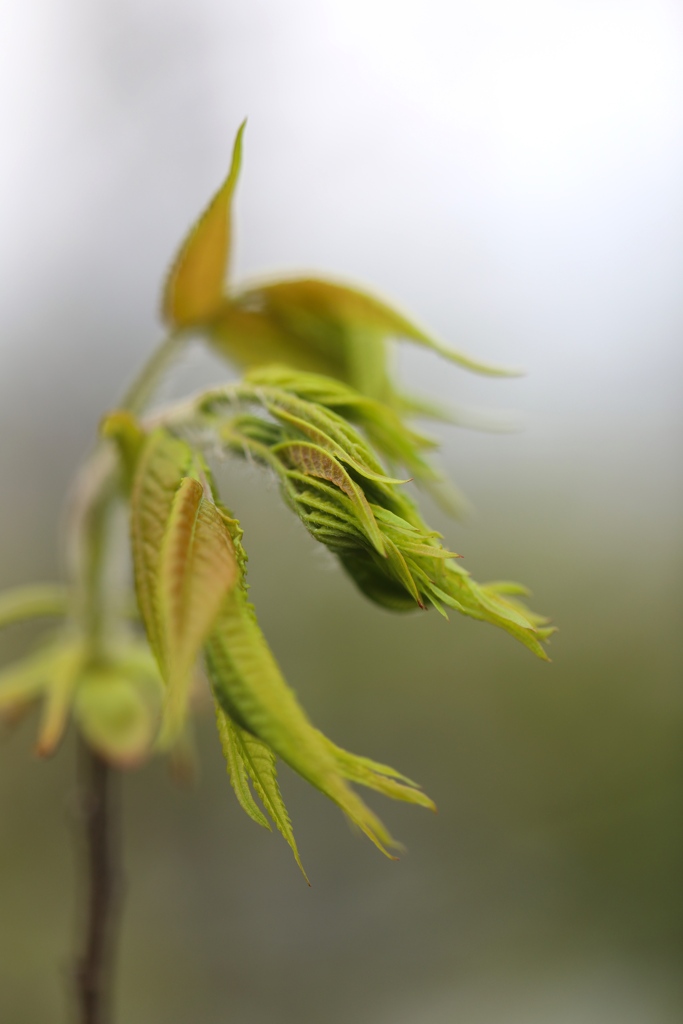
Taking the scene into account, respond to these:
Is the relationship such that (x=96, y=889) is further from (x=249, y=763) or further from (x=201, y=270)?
(x=201, y=270)

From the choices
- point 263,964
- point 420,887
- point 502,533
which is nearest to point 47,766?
point 263,964

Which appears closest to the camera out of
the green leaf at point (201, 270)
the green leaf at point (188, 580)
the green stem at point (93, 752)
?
the green leaf at point (188, 580)

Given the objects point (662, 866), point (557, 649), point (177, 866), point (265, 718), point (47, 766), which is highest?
point (265, 718)

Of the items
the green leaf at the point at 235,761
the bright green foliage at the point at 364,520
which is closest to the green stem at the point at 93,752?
the bright green foliage at the point at 364,520

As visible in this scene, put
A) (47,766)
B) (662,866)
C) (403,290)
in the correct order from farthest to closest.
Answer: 1. (403,290)
2. (662,866)
3. (47,766)

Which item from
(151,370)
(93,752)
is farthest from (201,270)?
(93,752)

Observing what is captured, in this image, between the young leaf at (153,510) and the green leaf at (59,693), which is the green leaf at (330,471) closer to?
the young leaf at (153,510)

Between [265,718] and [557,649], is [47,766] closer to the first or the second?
[557,649]
